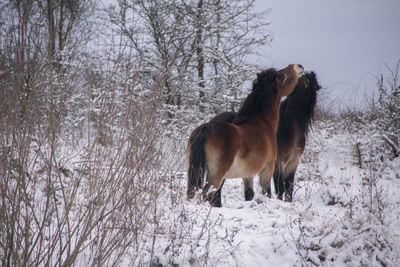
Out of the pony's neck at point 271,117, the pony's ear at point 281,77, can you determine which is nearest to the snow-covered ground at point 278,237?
the pony's neck at point 271,117

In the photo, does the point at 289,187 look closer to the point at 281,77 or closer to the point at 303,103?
the point at 303,103

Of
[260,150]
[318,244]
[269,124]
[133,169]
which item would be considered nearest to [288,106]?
[269,124]

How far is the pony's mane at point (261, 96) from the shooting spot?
13.3ft

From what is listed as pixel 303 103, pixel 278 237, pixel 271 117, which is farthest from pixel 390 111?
pixel 278 237

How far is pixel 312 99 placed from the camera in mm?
4941

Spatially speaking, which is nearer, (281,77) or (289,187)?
(281,77)

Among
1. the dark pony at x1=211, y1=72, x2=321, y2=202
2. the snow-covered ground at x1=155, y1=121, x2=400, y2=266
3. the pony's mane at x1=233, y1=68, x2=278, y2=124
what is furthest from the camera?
the dark pony at x1=211, y1=72, x2=321, y2=202

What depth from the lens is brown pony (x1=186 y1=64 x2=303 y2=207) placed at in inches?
133

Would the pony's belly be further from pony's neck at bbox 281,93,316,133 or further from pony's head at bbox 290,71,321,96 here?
pony's head at bbox 290,71,321,96

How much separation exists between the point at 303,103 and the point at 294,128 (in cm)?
45

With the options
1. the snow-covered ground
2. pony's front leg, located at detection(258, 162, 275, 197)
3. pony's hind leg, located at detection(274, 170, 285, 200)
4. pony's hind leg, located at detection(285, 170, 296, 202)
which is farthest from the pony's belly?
pony's hind leg, located at detection(274, 170, 285, 200)

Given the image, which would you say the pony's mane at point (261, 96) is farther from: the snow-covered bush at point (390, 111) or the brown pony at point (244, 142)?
the snow-covered bush at point (390, 111)

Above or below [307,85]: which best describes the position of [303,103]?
below

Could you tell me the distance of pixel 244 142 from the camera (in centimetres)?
358
